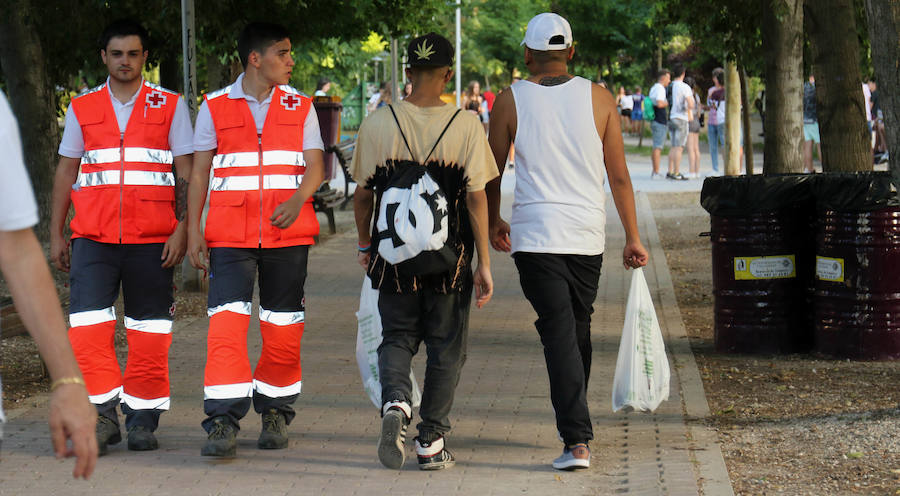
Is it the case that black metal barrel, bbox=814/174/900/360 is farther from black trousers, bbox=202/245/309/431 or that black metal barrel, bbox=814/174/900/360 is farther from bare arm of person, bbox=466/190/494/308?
black trousers, bbox=202/245/309/431

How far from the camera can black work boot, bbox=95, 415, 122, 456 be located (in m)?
5.86

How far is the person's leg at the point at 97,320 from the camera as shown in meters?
5.89

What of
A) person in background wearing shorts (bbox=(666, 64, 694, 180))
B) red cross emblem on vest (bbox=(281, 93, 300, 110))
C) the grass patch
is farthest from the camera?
the grass patch

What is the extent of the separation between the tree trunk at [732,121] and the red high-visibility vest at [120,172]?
14278mm

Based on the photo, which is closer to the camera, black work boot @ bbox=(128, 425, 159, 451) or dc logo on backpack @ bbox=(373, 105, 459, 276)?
dc logo on backpack @ bbox=(373, 105, 459, 276)

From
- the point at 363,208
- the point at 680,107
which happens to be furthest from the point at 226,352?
the point at 680,107

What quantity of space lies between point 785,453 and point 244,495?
95.1 inches

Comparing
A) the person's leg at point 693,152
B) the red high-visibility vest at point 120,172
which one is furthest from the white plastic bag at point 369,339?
the person's leg at point 693,152

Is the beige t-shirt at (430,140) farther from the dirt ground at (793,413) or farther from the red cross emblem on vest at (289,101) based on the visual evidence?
the dirt ground at (793,413)

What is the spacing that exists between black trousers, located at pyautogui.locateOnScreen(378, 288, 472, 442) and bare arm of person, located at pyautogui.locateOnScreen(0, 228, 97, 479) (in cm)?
298

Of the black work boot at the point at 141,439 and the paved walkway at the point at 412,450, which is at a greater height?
the black work boot at the point at 141,439

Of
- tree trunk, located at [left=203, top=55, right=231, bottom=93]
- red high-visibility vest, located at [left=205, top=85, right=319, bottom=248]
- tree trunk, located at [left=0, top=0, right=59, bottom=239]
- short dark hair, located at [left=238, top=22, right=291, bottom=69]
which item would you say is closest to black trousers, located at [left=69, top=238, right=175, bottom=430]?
red high-visibility vest, located at [left=205, top=85, right=319, bottom=248]

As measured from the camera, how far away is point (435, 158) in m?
5.52

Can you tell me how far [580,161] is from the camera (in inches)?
221
